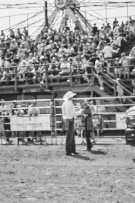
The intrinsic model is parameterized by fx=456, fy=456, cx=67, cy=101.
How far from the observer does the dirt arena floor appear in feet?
24.4

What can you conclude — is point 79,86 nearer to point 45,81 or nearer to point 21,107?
point 45,81

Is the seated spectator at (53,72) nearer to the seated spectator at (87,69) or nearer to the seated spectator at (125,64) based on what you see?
the seated spectator at (87,69)

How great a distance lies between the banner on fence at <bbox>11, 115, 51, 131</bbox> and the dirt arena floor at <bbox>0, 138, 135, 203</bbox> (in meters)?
1.70

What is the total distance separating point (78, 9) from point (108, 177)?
20.2 metres

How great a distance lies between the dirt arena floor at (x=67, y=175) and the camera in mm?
7441

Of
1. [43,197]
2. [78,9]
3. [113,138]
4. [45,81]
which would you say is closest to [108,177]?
[43,197]

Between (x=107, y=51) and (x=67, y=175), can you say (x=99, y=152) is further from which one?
(x=107, y=51)

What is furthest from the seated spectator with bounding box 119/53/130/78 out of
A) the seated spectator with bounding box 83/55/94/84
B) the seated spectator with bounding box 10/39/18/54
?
the seated spectator with bounding box 10/39/18/54

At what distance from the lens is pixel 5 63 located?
932 inches

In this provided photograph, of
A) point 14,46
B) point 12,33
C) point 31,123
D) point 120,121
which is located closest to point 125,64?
point 120,121

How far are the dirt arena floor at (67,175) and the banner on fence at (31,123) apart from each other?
1696mm

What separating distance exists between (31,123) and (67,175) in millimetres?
7307

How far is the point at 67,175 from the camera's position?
376 inches

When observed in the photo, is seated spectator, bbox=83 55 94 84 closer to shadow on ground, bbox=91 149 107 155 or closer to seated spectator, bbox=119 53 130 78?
seated spectator, bbox=119 53 130 78
